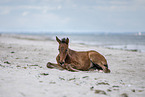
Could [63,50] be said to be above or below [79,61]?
above

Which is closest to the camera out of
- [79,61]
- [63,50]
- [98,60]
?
[63,50]

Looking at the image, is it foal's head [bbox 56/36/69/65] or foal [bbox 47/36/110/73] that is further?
foal [bbox 47/36/110/73]

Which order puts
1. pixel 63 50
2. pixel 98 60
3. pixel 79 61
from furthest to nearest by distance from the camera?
pixel 98 60 → pixel 79 61 → pixel 63 50

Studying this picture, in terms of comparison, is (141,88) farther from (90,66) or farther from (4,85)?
(4,85)

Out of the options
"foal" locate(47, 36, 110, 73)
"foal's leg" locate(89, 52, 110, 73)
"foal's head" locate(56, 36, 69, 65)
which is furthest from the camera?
"foal's leg" locate(89, 52, 110, 73)

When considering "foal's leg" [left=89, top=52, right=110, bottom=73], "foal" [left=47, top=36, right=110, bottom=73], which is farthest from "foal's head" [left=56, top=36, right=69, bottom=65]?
"foal's leg" [left=89, top=52, right=110, bottom=73]

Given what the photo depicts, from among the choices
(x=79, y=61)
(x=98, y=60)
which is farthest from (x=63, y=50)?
(x=98, y=60)

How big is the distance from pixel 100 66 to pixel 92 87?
2.73 m

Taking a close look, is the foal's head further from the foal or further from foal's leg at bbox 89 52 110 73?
foal's leg at bbox 89 52 110 73

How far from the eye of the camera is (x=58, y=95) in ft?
15.5

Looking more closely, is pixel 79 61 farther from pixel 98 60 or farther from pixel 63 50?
pixel 63 50

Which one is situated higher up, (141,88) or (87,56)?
(87,56)

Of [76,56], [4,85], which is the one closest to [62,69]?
[76,56]

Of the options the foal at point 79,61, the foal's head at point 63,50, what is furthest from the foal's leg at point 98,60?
the foal's head at point 63,50
